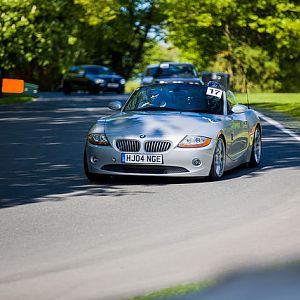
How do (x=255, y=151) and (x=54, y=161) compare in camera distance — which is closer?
(x=255, y=151)

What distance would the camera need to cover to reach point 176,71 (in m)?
43.2

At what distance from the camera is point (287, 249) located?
879 centimetres

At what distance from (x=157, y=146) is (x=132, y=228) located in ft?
12.0

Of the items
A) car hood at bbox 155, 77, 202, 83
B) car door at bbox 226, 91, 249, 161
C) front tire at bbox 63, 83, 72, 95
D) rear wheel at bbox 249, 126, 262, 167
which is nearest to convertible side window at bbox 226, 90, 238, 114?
car door at bbox 226, 91, 249, 161

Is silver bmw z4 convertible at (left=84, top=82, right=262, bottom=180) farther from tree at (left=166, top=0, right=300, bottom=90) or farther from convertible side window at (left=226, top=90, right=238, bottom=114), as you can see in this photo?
tree at (left=166, top=0, right=300, bottom=90)

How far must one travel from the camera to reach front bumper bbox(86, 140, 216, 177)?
13.6 metres

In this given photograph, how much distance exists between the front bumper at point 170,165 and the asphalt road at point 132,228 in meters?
0.16

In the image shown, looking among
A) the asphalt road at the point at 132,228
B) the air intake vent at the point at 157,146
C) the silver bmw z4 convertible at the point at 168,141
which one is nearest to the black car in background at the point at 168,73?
the asphalt road at the point at 132,228

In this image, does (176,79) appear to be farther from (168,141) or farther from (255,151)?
(168,141)

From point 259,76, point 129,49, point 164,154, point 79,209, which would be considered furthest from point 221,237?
point 129,49

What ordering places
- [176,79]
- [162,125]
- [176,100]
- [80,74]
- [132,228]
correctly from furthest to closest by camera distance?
1. [80,74]
2. [176,79]
3. [176,100]
4. [162,125]
5. [132,228]

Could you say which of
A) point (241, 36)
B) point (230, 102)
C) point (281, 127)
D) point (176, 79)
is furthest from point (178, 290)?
point (241, 36)

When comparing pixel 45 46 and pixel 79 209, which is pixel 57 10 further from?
pixel 79 209

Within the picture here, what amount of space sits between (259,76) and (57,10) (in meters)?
20.1
